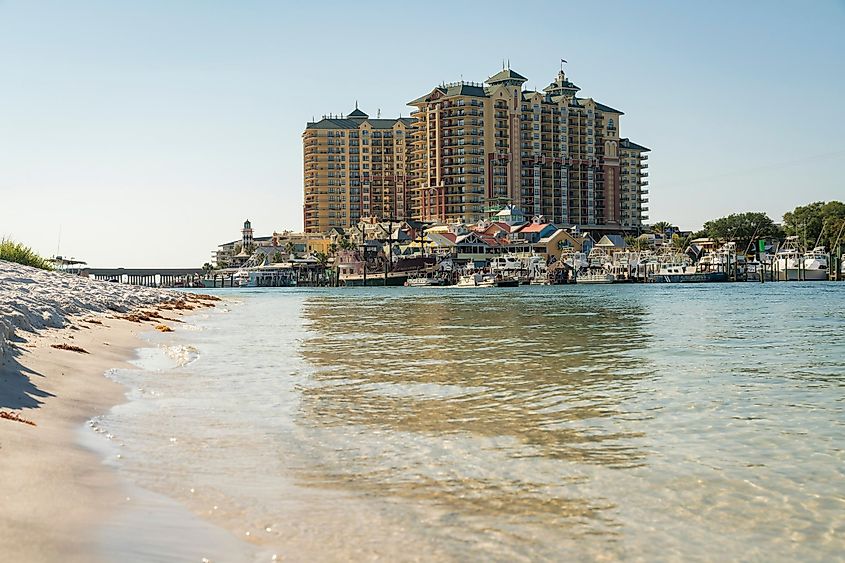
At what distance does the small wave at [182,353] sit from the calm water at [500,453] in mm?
254

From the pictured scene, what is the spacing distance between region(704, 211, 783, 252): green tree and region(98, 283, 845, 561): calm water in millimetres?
169237

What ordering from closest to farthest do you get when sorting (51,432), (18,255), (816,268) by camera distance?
(51,432) → (18,255) → (816,268)

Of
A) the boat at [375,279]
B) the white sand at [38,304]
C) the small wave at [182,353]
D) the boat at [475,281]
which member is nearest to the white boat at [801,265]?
the boat at [475,281]

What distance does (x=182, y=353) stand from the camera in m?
23.8

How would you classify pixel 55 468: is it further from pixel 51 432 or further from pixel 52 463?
pixel 51 432

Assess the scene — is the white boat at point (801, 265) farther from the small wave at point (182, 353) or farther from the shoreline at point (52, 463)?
the shoreline at point (52, 463)

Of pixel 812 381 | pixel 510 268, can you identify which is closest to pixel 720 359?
pixel 812 381

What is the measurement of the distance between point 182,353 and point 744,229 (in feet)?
577

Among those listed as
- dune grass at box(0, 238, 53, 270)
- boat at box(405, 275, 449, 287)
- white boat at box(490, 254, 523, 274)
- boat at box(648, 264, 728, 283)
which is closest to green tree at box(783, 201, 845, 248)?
boat at box(648, 264, 728, 283)

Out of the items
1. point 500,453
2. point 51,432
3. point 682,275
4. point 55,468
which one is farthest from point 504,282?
point 55,468

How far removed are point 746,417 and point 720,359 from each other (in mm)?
9218

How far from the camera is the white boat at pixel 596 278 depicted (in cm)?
14412

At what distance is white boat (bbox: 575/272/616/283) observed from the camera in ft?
473

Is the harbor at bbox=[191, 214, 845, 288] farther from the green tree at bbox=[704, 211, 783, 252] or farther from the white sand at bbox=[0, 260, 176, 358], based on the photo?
the white sand at bbox=[0, 260, 176, 358]
